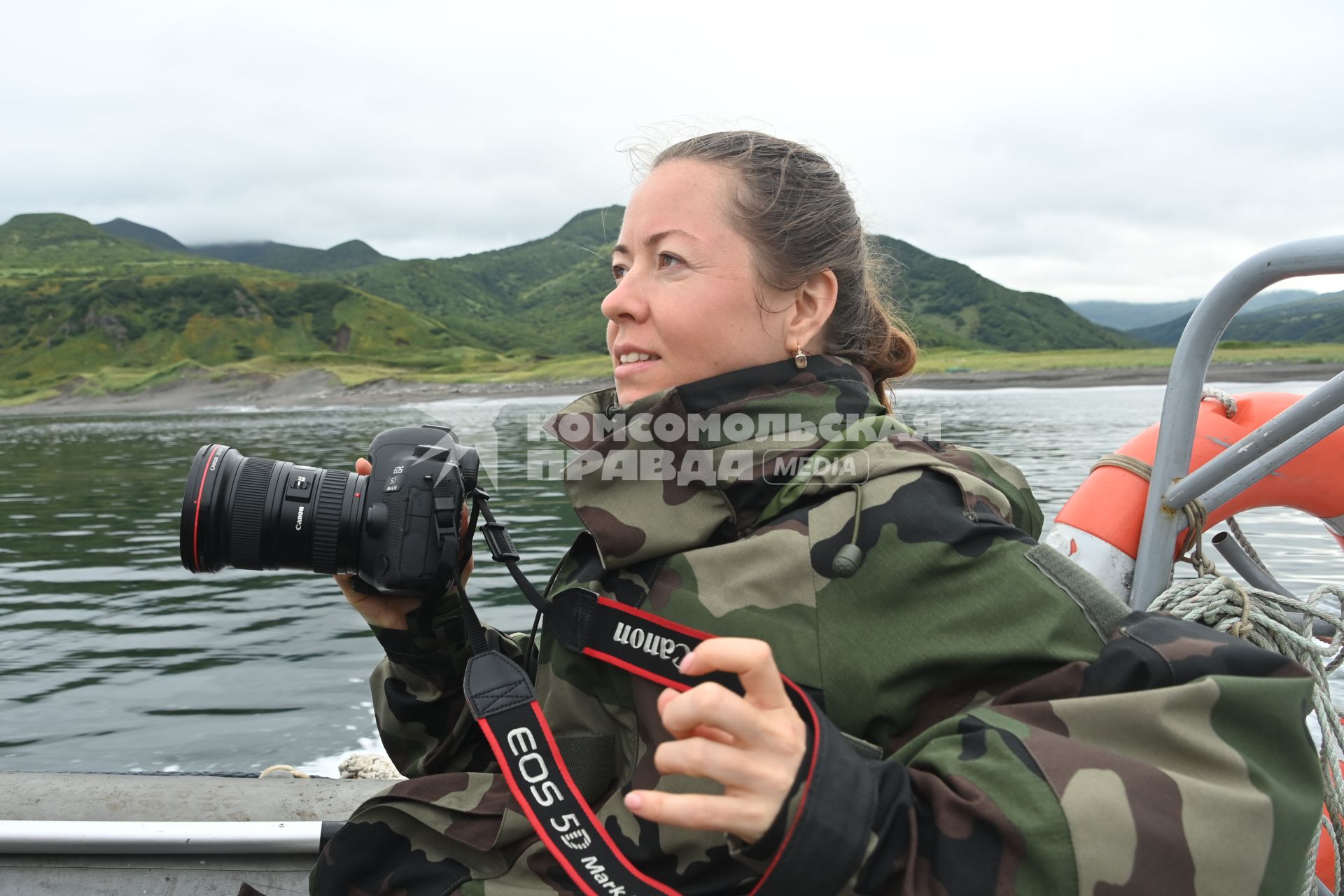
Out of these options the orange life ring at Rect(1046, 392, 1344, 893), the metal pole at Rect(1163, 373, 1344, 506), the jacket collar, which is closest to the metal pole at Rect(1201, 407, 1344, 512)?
the metal pole at Rect(1163, 373, 1344, 506)

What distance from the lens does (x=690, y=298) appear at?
5.33 ft

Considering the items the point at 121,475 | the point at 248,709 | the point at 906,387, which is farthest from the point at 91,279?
the point at 248,709

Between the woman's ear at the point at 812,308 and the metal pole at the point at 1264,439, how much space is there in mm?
977

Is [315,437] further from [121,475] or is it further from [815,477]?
[815,477]

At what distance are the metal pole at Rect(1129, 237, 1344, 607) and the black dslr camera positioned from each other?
1.54m

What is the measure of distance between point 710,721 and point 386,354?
386 ft

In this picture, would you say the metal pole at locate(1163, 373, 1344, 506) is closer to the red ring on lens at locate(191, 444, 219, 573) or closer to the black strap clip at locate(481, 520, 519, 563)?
the black strap clip at locate(481, 520, 519, 563)

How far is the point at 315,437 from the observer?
30.2 m

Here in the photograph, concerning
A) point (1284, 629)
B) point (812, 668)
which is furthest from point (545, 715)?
point (1284, 629)

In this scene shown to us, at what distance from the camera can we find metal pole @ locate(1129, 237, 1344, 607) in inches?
75.8

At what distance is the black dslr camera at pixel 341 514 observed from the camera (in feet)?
5.84

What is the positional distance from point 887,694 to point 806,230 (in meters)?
0.85

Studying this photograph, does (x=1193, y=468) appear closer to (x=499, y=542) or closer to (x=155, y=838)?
(x=499, y=542)

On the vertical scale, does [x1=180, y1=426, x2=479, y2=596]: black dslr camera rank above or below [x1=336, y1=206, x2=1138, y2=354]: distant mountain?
below
